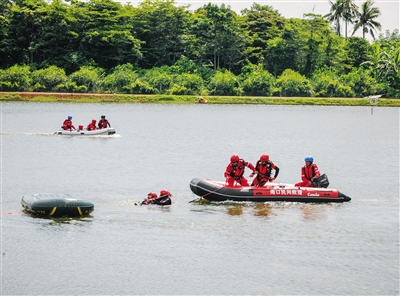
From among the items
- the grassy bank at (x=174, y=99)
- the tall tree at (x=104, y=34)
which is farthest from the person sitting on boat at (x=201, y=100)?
the tall tree at (x=104, y=34)

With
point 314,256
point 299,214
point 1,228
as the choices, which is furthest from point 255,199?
point 1,228

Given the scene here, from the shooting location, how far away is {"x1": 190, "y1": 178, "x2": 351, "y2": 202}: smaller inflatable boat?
1129 inches

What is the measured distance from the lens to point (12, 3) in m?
Result: 94.9

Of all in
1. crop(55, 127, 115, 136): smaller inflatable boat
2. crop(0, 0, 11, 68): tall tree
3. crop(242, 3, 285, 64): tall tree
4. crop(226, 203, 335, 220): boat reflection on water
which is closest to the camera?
crop(226, 203, 335, 220): boat reflection on water

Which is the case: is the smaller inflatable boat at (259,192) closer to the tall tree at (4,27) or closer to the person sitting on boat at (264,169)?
the person sitting on boat at (264,169)

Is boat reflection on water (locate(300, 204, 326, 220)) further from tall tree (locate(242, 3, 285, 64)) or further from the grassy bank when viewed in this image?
tall tree (locate(242, 3, 285, 64))

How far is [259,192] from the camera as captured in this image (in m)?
28.7

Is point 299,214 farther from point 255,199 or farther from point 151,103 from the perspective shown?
point 151,103

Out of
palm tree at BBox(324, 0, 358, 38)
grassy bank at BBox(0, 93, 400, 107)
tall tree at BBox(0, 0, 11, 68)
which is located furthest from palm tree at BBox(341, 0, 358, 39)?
tall tree at BBox(0, 0, 11, 68)

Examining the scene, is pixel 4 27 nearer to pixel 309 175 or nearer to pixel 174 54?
pixel 174 54

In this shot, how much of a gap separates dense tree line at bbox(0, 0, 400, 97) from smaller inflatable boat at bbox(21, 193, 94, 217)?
6068cm

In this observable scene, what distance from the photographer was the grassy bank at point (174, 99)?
270 ft

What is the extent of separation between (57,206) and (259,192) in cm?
793

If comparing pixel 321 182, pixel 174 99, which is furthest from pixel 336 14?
pixel 321 182
